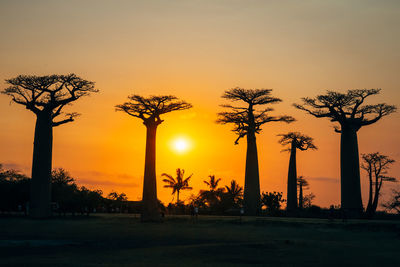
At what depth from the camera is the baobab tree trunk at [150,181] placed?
40.8 m

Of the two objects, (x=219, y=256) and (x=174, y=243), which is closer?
(x=219, y=256)

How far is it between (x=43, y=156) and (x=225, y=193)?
29.6 metres

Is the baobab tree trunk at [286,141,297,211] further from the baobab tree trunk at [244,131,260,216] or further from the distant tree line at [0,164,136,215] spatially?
the distant tree line at [0,164,136,215]

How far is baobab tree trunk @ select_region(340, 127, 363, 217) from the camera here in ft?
155

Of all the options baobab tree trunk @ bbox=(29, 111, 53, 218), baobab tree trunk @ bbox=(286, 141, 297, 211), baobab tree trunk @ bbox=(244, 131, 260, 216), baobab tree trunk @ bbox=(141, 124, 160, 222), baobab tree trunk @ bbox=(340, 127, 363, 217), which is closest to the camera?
baobab tree trunk @ bbox=(141, 124, 160, 222)

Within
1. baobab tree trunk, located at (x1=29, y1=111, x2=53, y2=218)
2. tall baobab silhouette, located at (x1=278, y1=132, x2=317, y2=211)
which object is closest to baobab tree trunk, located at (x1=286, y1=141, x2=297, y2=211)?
tall baobab silhouette, located at (x1=278, y1=132, x2=317, y2=211)

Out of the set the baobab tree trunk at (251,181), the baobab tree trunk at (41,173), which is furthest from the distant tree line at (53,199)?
the baobab tree trunk at (251,181)

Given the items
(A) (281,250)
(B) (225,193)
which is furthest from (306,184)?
(A) (281,250)

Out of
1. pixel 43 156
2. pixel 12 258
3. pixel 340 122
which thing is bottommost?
pixel 12 258

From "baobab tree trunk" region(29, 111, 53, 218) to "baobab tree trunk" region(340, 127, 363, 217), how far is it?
25.0 m

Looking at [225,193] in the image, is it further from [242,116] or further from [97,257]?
[97,257]

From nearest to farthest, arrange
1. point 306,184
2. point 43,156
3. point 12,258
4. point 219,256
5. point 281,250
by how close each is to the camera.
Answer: point 12,258 < point 219,256 < point 281,250 < point 43,156 < point 306,184

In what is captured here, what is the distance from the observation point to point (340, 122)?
48.7 metres

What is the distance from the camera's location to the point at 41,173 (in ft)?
140
